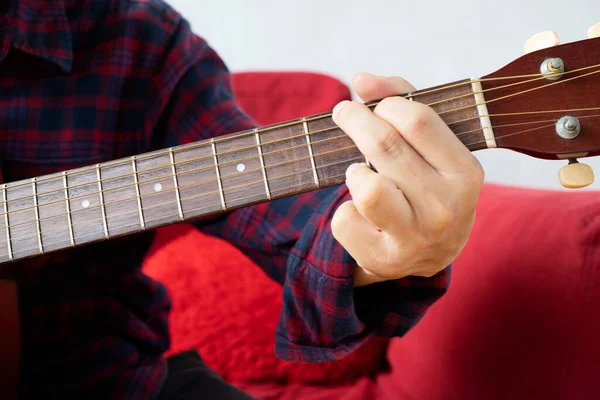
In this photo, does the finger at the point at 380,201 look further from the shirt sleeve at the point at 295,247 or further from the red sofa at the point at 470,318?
the red sofa at the point at 470,318

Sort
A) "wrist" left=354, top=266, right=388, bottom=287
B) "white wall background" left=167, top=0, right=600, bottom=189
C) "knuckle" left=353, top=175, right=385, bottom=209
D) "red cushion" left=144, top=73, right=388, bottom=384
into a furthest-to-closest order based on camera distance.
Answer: "white wall background" left=167, top=0, right=600, bottom=189 → "red cushion" left=144, top=73, right=388, bottom=384 → "wrist" left=354, top=266, right=388, bottom=287 → "knuckle" left=353, top=175, right=385, bottom=209

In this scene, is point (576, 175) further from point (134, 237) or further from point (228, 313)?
point (228, 313)

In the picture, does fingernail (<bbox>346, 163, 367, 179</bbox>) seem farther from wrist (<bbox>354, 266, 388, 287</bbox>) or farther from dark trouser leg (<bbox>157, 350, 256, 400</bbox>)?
dark trouser leg (<bbox>157, 350, 256, 400</bbox>)

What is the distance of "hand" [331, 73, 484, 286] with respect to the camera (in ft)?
Answer: 1.51

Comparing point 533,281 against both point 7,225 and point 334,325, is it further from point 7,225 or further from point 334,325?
point 7,225

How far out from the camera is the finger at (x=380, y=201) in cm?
46

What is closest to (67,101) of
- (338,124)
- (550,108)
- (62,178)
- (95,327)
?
(62,178)

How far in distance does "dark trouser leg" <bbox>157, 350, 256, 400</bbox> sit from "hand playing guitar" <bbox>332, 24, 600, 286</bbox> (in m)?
0.36

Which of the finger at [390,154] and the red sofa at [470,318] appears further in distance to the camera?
the red sofa at [470,318]

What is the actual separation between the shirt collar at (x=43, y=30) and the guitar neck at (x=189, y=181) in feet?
0.63

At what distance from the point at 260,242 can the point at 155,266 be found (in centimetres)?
45

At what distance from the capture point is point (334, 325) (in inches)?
24.9

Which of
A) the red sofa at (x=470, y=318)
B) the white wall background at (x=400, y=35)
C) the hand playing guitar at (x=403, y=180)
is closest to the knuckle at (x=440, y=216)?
the hand playing guitar at (x=403, y=180)

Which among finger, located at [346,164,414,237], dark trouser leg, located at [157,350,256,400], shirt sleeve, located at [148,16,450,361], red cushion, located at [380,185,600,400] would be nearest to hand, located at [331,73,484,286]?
finger, located at [346,164,414,237]
